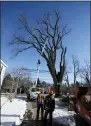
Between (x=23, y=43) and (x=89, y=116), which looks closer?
(x=89, y=116)

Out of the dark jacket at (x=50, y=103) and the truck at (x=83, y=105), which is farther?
the dark jacket at (x=50, y=103)

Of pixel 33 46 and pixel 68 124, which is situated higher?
pixel 33 46

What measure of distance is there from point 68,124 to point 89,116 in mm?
3060

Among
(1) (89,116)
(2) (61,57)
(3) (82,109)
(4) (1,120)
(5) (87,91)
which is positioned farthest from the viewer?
(2) (61,57)

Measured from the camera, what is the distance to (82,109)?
19.5 feet

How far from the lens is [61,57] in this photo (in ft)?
97.8

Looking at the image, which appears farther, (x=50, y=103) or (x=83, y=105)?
(x=50, y=103)

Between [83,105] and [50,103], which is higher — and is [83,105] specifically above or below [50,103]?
above

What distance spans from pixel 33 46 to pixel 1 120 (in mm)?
23296

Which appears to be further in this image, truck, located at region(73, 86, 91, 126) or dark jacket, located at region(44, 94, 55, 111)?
dark jacket, located at region(44, 94, 55, 111)

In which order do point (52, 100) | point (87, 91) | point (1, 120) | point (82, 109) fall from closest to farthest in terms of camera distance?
point (82, 109) → point (87, 91) → point (1, 120) → point (52, 100)

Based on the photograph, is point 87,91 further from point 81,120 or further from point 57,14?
point 57,14

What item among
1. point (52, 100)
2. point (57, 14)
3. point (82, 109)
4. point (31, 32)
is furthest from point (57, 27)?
point (82, 109)

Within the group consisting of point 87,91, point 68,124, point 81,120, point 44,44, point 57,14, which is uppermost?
point 57,14
